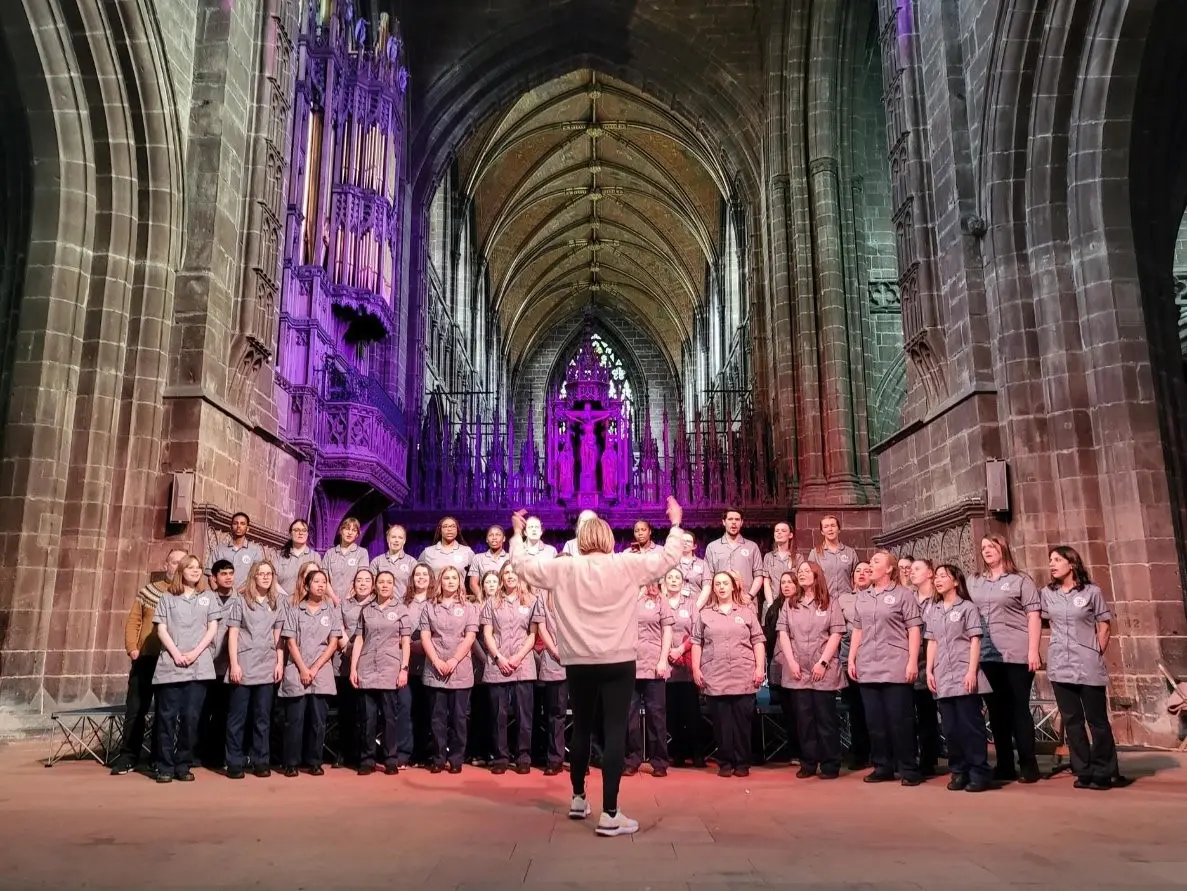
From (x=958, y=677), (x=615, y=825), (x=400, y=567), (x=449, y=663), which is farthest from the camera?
(x=400, y=567)

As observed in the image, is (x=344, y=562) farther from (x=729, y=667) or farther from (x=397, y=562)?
(x=729, y=667)

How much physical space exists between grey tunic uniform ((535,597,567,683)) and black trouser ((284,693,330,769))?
1.55 m

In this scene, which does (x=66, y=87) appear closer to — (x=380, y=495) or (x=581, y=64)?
(x=380, y=495)

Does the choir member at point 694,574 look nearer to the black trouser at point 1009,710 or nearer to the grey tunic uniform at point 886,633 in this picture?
the grey tunic uniform at point 886,633

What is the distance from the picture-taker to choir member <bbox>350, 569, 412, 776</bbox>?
6199 mm

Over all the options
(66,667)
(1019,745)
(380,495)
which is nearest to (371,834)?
(1019,745)

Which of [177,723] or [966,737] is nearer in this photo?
[966,737]

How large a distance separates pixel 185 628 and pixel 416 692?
1.72m

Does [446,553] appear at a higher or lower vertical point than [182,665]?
higher

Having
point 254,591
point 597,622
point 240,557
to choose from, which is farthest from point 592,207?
point 597,622

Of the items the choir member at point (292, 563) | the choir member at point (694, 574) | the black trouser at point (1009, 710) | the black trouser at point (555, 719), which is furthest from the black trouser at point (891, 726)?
the choir member at point (292, 563)

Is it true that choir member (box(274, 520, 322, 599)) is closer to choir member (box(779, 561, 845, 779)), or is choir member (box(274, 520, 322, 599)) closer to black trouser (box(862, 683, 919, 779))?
choir member (box(779, 561, 845, 779))

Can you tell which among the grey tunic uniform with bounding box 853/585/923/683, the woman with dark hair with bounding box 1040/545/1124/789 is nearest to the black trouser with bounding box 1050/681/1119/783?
the woman with dark hair with bounding box 1040/545/1124/789

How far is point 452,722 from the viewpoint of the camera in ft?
20.9
